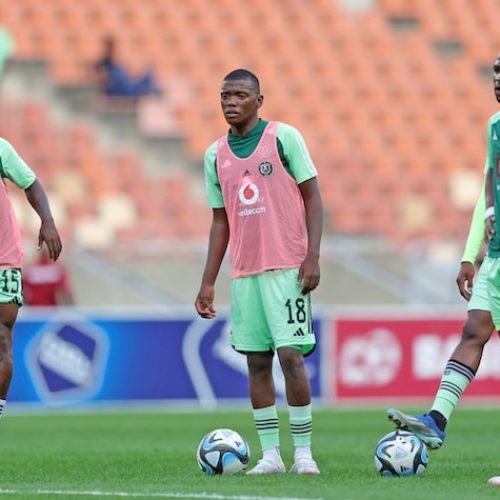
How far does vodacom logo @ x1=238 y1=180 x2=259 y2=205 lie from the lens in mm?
8250

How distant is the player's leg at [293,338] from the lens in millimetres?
8180

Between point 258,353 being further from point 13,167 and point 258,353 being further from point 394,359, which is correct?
point 394,359

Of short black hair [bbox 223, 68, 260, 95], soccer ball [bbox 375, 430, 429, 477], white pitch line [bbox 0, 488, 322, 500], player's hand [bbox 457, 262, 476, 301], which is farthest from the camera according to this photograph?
short black hair [bbox 223, 68, 260, 95]

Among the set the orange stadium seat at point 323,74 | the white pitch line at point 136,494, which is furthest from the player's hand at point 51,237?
the orange stadium seat at point 323,74

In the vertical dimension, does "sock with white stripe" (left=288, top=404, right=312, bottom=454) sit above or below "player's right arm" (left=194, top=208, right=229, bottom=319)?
below

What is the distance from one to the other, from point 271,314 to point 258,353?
26 centimetres

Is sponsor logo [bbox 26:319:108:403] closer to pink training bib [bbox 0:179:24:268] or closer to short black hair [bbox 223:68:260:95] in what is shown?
pink training bib [bbox 0:179:24:268]

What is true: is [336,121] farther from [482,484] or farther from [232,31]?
[482,484]

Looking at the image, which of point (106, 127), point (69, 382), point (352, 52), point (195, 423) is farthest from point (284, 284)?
point (352, 52)

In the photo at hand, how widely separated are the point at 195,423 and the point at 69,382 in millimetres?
2924

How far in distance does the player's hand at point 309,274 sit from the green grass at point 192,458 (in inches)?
40.4

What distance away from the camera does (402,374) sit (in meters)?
18.1

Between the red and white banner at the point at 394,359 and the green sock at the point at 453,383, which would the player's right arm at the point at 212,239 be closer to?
the green sock at the point at 453,383

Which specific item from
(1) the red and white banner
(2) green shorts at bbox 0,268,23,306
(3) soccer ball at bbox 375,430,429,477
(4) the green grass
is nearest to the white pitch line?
(4) the green grass
